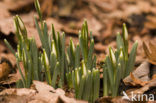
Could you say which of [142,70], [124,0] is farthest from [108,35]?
[142,70]

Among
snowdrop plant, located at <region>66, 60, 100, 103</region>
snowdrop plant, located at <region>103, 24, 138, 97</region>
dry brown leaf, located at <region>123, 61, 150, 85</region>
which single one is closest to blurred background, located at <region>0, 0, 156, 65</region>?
dry brown leaf, located at <region>123, 61, 150, 85</region>

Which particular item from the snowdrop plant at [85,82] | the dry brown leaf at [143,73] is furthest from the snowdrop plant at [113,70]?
the dry brown leaf at [143,73]

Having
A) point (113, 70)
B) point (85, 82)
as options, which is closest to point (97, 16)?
point (113, 70)

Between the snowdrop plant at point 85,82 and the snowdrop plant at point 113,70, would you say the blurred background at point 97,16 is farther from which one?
the snowdrop plant at point 85,82

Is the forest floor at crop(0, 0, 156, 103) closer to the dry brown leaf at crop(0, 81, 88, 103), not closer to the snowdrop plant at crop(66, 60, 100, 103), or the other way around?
the dry brown leaf at crop(0, 81, 88, 103)

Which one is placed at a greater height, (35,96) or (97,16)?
(97,16)

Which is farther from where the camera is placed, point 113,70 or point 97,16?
point 97,16

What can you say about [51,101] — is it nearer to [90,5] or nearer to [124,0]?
[90,5]

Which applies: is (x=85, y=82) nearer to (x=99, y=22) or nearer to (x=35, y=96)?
(x=35, y=96)
